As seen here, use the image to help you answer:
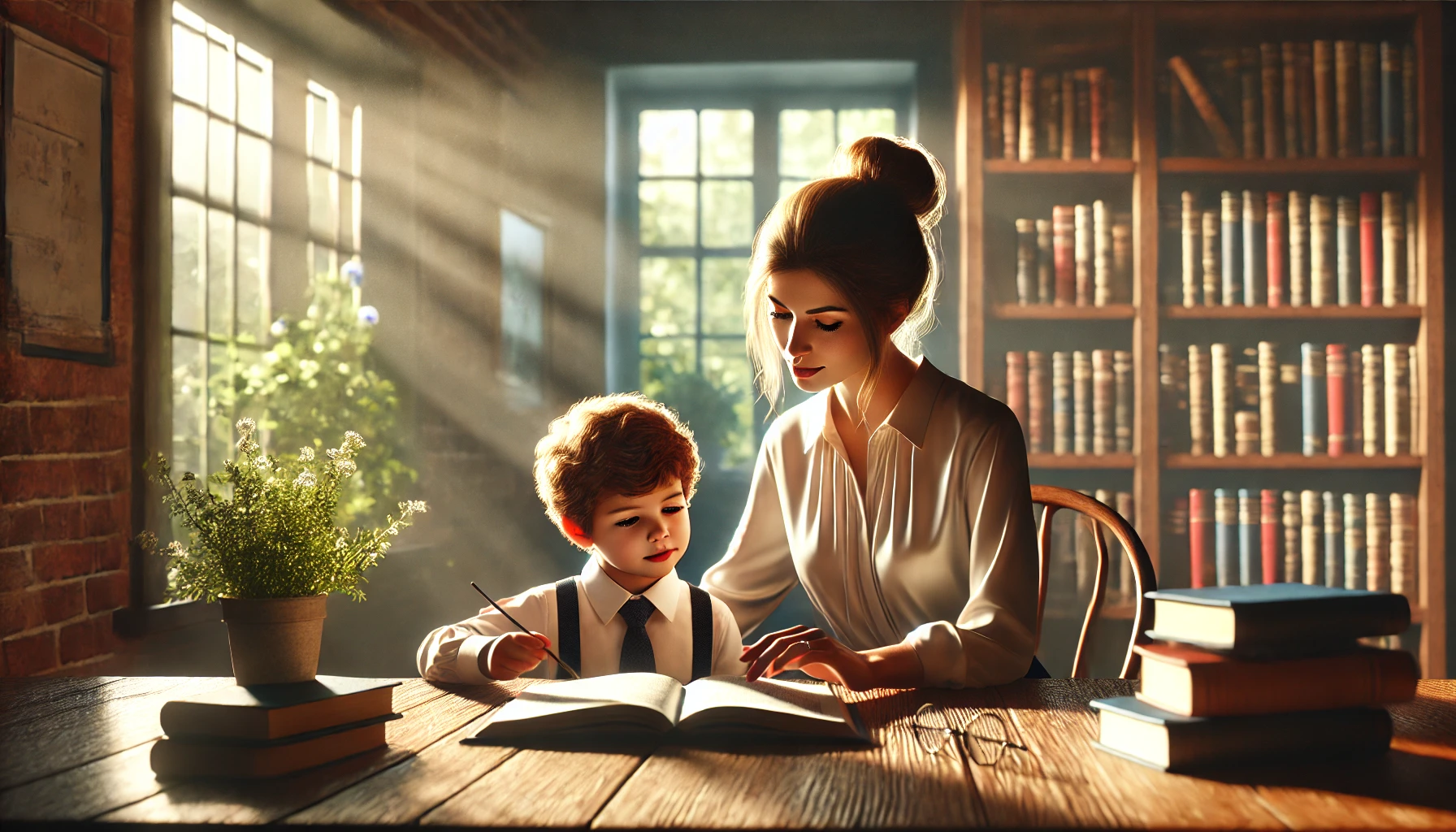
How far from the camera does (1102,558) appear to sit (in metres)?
1.71

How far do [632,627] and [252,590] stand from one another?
47 centimetres

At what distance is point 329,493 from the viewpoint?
3.37 feet

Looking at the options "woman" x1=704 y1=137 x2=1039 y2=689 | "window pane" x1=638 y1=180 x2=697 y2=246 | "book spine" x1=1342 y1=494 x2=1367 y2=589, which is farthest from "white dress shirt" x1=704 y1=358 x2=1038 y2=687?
"window pane" x1=638 y1=180 x2=697 y2=246

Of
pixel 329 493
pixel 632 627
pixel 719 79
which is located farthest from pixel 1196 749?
pixel 719 79

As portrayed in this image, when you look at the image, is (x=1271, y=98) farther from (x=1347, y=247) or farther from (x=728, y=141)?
(x=728, y=141)

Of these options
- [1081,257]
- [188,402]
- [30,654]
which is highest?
[1081,257]

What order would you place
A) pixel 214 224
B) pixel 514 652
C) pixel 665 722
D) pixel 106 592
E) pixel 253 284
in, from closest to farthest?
pixel 665 722 < pixel 514 652 < pixel 106 592 < pixel 214 224 < pixel 253 284

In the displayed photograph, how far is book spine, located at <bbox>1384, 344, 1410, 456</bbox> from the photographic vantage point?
267cm

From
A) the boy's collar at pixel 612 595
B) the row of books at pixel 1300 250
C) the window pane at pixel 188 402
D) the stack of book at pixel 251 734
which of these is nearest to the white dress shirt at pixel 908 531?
the boy's collar at pixel 612 595

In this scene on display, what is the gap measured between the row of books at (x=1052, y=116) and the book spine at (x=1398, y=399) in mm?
909

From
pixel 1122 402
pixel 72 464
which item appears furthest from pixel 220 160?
pixel 1122 402

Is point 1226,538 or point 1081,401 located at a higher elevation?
point 1081,401

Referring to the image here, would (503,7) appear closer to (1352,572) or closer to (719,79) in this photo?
(719,79)

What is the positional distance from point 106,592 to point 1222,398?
279 centimetres
